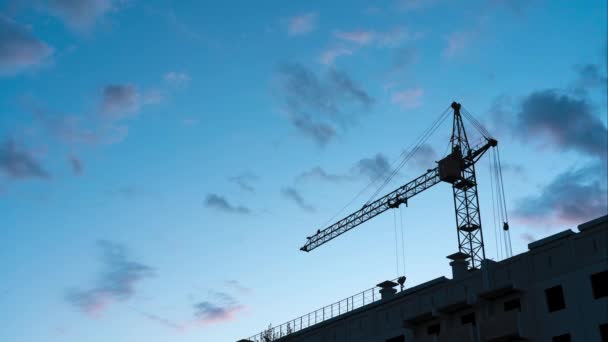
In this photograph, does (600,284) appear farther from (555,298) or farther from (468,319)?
(468,319)

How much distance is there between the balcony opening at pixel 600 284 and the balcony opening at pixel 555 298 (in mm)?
2041

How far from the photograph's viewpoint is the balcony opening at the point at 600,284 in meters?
41.1

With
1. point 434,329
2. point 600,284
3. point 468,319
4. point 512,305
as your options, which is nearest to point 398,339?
point 434,329

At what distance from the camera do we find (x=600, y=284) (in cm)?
4144

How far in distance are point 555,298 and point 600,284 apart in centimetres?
301

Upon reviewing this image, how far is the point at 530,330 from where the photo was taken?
145ft

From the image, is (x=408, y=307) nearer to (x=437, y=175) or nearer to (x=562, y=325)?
(x=562, y=325)

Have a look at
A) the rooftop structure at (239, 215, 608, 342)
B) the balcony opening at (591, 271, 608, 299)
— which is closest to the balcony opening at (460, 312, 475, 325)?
the rooftop structure at (239, 215, 608, 342)

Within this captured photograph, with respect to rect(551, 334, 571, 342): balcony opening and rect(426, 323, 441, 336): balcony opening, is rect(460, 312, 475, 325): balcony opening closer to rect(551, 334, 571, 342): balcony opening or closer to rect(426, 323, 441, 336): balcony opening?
rect(426, 323, 441, 336): balcony opening

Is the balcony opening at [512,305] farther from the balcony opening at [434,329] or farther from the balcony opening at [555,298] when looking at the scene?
the balcony opening at [434,329]

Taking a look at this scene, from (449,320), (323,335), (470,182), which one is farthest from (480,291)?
(470,182)

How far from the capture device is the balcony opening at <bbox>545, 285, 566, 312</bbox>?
43.2 metres

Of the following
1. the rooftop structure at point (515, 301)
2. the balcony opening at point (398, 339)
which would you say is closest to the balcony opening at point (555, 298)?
the rooftop structure at point (515, 301)

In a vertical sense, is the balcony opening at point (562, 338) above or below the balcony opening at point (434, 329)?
below
